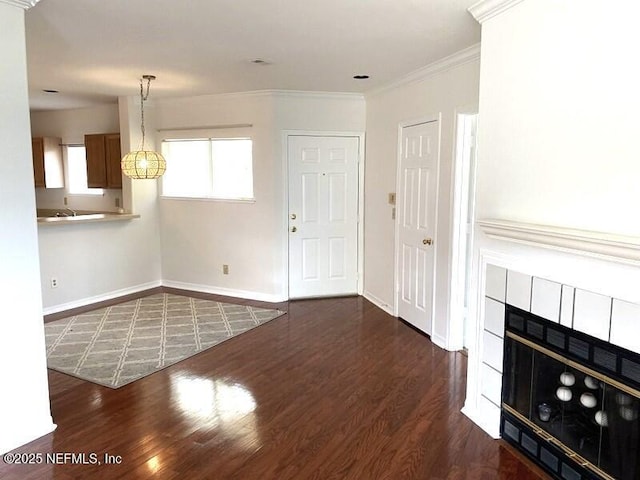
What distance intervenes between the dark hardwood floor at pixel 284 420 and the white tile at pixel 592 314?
2.75 ft

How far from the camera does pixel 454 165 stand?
3.73 m

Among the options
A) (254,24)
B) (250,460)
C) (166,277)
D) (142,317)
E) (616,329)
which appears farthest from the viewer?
(166,277)

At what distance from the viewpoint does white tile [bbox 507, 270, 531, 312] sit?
2.35 meters

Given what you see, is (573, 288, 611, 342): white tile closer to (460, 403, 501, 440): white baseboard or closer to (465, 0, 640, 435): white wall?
(465, 0, 640, 435): white wall

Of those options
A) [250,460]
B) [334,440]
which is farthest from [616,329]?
[250,460]

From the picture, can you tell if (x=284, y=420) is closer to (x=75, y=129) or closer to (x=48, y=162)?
(x=75, y=129)

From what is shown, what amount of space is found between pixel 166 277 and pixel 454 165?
13.5ft

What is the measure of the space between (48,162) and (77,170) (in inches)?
15.1

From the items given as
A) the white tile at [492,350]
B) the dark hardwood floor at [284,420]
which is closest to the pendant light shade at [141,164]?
the dark hardwood floor at [284,420]

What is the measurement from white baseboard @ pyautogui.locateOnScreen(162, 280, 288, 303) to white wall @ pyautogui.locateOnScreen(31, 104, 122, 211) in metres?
1.52

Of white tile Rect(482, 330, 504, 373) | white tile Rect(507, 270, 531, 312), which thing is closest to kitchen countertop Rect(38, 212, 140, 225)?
white tile Rect(482, 330, 504, 373)

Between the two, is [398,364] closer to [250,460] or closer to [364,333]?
[364,333]

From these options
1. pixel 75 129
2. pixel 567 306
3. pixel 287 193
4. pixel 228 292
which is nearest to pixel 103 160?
pixel 75 129

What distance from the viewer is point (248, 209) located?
552 centimetres
